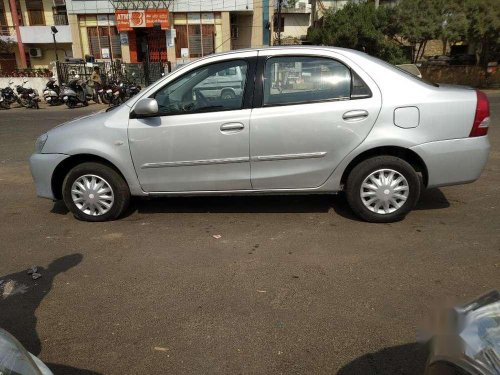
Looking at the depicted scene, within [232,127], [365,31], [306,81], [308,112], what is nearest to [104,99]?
[365,31]

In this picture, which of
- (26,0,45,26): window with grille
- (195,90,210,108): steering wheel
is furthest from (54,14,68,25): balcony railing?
(195,90,210,108): steering wheel

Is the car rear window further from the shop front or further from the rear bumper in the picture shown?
the shop front

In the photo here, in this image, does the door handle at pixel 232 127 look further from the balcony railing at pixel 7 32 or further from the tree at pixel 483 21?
the balcony railing at pixel 7 32

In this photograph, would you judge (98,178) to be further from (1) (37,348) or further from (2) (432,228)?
(2) (432,228)

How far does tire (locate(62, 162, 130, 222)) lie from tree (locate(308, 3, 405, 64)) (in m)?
22.7

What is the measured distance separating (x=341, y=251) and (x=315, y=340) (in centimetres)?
130

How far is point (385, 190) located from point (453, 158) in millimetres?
694

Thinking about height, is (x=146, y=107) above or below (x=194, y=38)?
below

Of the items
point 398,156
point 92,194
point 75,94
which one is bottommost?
point 75,94

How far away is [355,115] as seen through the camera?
4.21 metres

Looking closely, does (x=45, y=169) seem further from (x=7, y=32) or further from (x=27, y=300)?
(x=7, y=32)

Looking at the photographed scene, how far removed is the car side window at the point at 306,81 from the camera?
4.27 meters

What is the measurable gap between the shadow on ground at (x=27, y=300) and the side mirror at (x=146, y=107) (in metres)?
1.45

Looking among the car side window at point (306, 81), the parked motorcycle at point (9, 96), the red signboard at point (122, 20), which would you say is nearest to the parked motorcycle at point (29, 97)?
the parked motorcycle at point (9, 96)
